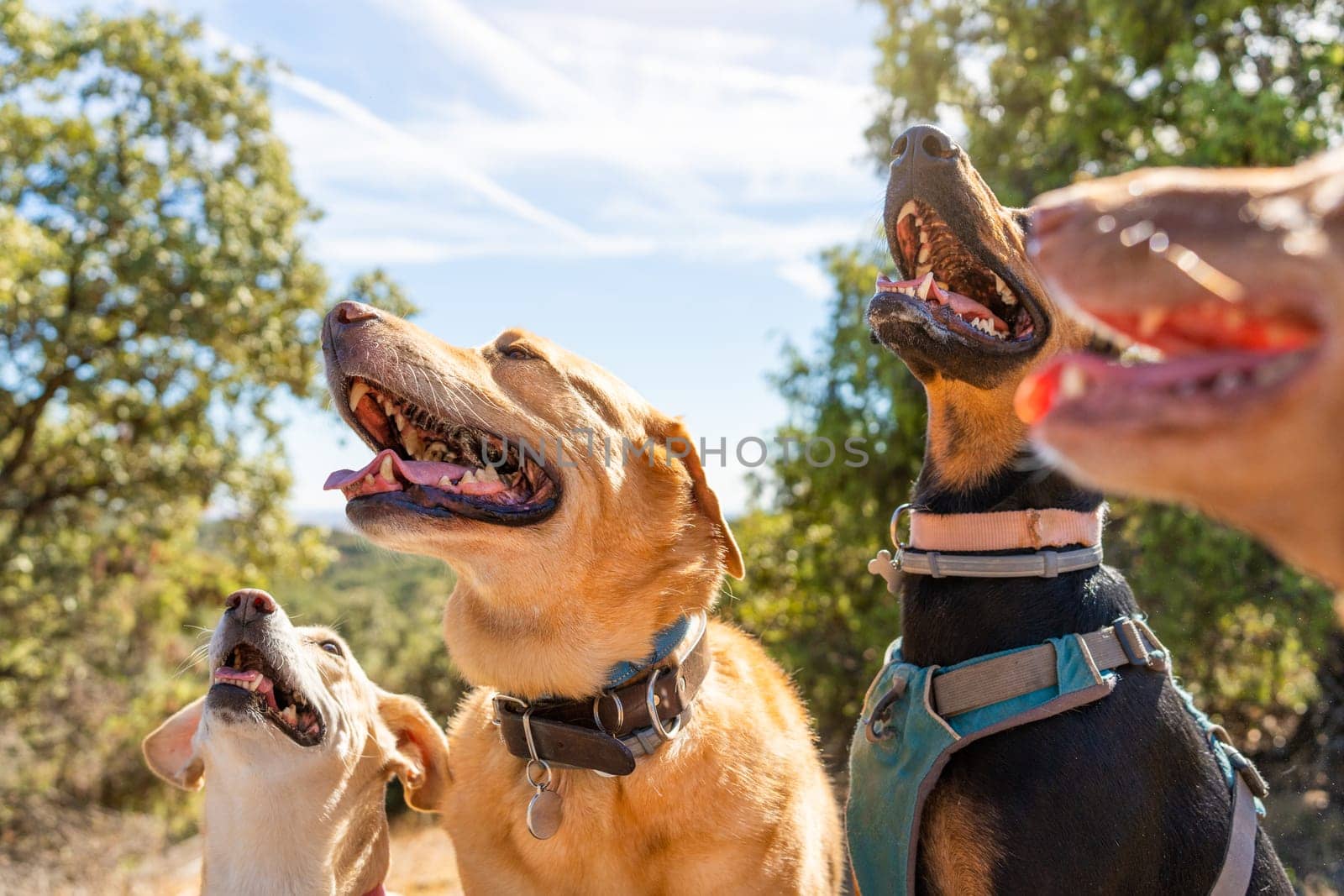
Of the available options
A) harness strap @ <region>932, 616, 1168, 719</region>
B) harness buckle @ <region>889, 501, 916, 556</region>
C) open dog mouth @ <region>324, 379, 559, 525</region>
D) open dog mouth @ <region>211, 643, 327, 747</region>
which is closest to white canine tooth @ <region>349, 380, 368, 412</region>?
open dog mouth @ <region>324, 379, 559, 525</region>

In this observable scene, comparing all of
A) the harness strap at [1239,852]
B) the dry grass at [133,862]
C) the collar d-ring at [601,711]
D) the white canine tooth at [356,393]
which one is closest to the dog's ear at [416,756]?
the collar d-ring at [601,711]

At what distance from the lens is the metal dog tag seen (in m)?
2.95

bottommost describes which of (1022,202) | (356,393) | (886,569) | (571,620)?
(571,620)

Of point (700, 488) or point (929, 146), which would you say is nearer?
point (929, 146)

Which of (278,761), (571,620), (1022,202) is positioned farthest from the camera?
(1022,202)

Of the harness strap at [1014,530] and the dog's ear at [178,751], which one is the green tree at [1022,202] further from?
the dog's ear at [178,751]

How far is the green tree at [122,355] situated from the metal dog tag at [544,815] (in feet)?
40.1

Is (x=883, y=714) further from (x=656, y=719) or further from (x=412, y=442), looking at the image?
(x=412, y=442)

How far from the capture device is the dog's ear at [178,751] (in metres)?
3.61

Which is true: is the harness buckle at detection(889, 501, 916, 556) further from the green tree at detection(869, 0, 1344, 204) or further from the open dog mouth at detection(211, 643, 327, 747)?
the green tree at detection(869, 0, 1344, 204)

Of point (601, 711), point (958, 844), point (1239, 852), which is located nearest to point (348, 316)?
point (601, 711)

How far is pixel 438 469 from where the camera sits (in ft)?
10.5

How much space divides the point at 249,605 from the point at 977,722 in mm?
2476

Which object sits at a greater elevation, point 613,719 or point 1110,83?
point 1110,83
